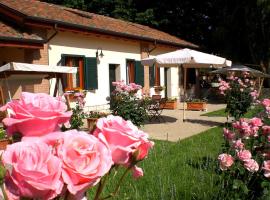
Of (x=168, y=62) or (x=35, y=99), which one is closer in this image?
(x=35, y=99)

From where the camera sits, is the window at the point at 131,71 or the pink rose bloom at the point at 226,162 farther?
the window at the point at 131,71

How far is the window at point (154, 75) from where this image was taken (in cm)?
1986

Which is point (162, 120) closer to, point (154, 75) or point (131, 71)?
point (131, 71)

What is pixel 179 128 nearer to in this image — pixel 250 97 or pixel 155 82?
pixel 250 97

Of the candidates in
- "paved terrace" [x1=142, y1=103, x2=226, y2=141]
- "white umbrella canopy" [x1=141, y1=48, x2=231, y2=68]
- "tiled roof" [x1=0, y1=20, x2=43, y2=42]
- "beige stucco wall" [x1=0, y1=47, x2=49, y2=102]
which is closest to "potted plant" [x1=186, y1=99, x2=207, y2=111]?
"paved terrace" [x1=142, y1=103, x2=226, y2=141]

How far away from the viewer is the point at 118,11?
95.5 ft

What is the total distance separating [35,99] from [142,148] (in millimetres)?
Result: 324

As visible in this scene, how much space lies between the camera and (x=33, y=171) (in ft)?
2.59

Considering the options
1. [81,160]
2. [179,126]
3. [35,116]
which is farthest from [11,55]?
[81,160]

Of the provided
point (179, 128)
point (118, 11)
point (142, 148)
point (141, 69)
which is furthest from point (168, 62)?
point (118, 11)

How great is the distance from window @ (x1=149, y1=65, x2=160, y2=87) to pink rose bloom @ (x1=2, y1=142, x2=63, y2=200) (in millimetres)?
18962

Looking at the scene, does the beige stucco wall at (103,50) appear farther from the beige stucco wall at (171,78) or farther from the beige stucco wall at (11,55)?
the beige stucco wall at (171,78)

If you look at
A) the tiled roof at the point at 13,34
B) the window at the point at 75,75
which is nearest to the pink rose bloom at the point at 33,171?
the tiled roof at the point at 13,34

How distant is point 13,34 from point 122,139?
1108cm
